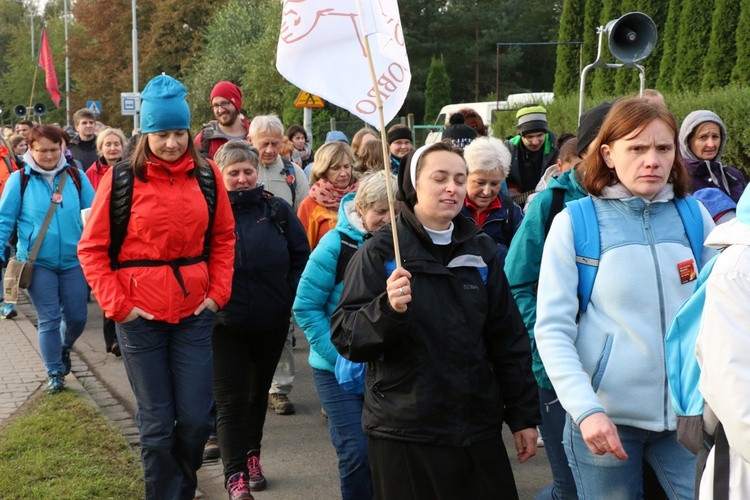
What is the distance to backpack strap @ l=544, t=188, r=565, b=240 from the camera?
4193mm

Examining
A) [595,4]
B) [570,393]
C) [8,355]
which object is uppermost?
[595,4]

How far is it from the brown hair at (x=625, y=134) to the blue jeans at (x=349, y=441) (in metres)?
1.66

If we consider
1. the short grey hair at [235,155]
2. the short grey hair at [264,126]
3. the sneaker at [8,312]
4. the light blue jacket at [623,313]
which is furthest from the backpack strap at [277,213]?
the sneaker at [8,312]

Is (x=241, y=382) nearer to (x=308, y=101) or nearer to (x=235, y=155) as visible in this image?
(x=235, y=155)

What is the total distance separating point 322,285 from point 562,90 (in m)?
16.6

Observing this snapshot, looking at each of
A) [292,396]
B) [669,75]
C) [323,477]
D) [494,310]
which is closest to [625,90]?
[669,75]

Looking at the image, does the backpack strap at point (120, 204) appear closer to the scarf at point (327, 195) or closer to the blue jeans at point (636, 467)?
the scarf at point (327, 195)

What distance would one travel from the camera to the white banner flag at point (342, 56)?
3.71 m

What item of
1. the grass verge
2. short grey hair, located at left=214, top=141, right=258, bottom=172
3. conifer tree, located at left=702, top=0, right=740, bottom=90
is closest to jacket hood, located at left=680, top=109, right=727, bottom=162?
short grey hair, located at left=214, top=141, right=258, bottom=172

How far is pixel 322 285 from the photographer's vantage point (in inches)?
181

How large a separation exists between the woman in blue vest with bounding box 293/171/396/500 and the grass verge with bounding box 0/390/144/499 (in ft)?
4.41

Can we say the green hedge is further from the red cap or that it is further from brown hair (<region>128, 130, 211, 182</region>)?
brown hair (<region>128, 130, 211, 182</region>)

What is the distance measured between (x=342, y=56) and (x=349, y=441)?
1747mm

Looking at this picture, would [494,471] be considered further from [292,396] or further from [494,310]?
[292,396]
